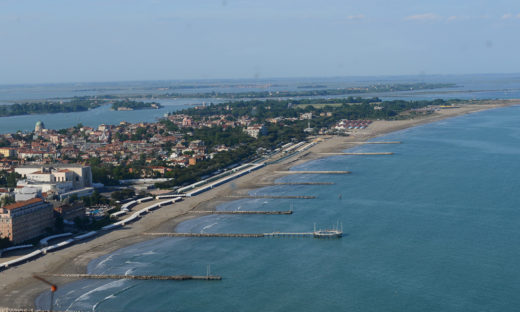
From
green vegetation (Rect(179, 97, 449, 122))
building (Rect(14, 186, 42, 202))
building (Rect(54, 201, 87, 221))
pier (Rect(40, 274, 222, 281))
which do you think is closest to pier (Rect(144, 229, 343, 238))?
building (Rect(54, 201, 87, 221))

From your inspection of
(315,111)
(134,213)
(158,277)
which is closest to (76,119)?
(315,111)

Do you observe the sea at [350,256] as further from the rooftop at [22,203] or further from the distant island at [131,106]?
the distant island at [131,106]

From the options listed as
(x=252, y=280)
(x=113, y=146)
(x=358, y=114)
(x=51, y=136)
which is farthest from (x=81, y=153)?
(x=358, y=114)

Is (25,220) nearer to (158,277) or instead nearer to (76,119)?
(158,277)

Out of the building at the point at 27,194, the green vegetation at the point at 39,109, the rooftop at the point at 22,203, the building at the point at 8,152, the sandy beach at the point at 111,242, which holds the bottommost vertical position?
the sandy beach at the point at 111,242

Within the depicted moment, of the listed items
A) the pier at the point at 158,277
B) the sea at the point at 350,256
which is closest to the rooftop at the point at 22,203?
the sea at the point at 350,256

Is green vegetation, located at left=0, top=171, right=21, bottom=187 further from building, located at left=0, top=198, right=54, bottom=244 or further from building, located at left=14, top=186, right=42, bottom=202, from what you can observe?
building, located at left=0, top=198, right=54, bottom=244
